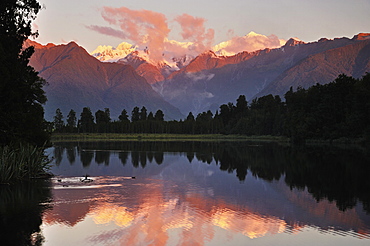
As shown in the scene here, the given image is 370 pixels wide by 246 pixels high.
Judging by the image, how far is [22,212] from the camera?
2448 cm

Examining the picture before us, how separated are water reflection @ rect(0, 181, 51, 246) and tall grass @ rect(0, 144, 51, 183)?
1469 millimetres

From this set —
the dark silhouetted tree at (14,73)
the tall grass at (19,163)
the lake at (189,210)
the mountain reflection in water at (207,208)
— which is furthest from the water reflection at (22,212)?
the dark silhouetted tree at (14,73)

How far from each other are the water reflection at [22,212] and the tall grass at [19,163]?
1.47 metres

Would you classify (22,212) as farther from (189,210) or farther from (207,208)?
(207,208)

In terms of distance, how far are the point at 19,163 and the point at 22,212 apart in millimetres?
13698

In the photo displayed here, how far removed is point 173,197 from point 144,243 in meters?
12.6

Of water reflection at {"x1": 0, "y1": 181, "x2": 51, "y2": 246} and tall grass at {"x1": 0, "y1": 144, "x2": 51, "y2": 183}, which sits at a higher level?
tall grass at {"x1": 0, "y1": 144, "x2": 51, "y2": 183}

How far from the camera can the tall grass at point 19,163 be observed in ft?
111

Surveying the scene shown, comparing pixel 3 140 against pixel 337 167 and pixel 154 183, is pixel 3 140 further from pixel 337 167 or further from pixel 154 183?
pixel 337 167

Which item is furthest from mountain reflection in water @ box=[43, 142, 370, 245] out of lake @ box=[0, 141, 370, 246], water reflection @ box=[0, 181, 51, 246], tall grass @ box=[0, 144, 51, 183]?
tall grass @ box=[0, 144, 51, 183]

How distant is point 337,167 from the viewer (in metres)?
53.6

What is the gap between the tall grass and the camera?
34.0 meters

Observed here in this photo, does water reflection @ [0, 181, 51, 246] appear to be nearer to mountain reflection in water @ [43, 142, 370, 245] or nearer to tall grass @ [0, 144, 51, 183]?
mountain reflection in water @ [43, 142, 370, 245]

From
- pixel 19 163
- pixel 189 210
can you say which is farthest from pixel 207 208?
pixel 19 163
